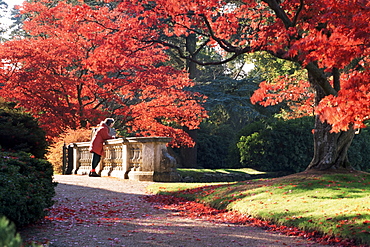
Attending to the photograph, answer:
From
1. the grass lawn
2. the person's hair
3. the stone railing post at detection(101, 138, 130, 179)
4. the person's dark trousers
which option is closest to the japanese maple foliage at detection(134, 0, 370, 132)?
the grass lawn

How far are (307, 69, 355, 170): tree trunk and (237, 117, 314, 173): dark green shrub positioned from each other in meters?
9.31

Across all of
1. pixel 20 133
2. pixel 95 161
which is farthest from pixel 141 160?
pixel 20 133

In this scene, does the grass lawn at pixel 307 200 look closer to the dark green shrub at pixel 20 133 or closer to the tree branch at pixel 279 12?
the dark green shrub at pixel 20 133

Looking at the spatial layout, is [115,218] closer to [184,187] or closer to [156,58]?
[184,187]

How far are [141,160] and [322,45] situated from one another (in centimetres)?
785

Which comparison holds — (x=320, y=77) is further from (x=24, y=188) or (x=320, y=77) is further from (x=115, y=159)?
(x=115, y=159)

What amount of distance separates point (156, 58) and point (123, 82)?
5.75 ft

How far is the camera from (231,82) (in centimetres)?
2478

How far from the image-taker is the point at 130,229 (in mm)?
6492

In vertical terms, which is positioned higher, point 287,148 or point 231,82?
point 231,82

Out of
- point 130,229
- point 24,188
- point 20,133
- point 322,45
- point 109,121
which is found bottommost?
A: point 130,229

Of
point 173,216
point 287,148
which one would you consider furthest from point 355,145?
point 173,216

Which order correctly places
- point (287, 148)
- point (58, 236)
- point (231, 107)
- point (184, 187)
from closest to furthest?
point (58, 236) < point (184, 187) < point (287, 148) < point (231, 107)

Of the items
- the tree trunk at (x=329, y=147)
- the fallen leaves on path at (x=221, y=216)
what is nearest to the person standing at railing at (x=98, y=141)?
the fallen leaves on path at (x=221, y=216)
